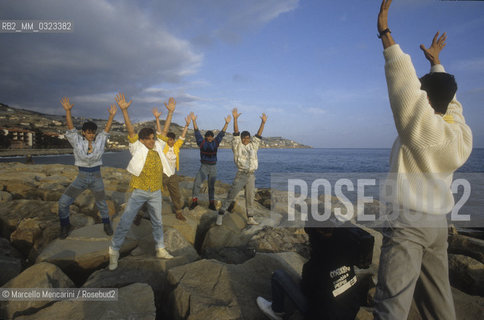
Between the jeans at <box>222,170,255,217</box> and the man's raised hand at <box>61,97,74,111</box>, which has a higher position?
the man's raised hand at <box>61,97,74,111</box>

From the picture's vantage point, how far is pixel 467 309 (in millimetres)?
3098

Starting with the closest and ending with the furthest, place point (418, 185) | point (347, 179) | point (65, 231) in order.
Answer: point (418, 185), point (65, 231), point (347, 179)

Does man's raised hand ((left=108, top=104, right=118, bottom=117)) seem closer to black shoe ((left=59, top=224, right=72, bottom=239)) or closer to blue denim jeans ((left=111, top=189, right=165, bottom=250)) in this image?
blue denim jeans ((left=111, top=189, right=165, bottom=250))

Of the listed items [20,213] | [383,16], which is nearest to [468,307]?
[383,16]

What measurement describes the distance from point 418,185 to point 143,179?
414 cm

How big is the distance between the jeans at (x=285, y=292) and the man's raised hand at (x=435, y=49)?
278cm

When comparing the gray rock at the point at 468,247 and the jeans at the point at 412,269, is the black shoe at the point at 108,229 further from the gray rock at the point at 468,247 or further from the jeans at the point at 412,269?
the gray rock at the point at 468,247

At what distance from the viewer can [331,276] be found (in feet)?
7.82

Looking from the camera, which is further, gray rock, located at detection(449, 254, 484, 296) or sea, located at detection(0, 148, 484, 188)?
sea, located at detection(0, 148, 484, 188)

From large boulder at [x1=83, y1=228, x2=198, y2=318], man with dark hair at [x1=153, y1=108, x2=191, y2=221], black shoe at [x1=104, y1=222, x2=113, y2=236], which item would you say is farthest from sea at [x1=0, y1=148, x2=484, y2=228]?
black shoe at [x1=104, y1=222, x2=113, y2=236]

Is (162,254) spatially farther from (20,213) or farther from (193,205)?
(20,213)

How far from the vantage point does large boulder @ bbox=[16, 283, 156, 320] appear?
110 inches

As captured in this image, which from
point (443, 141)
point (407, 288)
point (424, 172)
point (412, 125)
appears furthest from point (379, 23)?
point (407, 288)

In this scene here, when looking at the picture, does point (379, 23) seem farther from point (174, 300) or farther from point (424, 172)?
point (174, 300)
